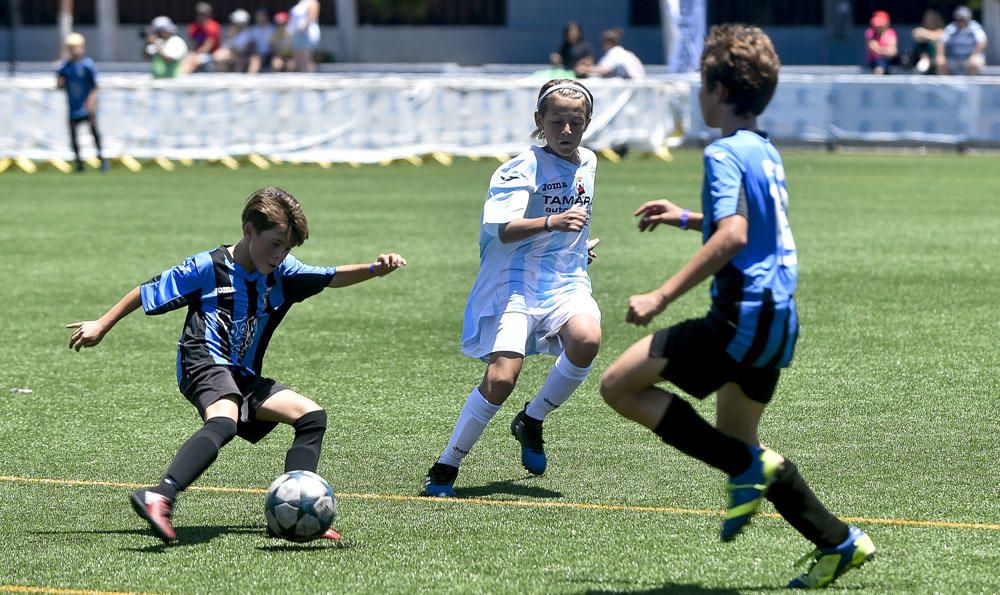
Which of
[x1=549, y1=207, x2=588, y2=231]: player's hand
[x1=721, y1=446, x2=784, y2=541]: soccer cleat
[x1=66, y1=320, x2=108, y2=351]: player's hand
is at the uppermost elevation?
[x1=549, y1=207, x2=588, y2=231]: player's hand

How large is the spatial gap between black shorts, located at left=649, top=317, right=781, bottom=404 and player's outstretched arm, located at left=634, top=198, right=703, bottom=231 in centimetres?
42

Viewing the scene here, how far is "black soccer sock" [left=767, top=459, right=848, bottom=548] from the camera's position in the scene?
16.5 feet

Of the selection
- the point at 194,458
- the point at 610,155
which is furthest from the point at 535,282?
the point at 610,155

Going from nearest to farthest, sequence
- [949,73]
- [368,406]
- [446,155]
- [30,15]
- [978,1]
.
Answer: [368,406], [446,155], [949,73], [978,1], [30,15]

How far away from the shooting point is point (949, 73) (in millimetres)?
30219

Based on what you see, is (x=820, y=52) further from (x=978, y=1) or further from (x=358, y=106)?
(x=358, y=106)

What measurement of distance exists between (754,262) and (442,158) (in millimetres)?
20193

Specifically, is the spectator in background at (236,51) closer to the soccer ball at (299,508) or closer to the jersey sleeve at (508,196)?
the jersey sleeve at (508,196)

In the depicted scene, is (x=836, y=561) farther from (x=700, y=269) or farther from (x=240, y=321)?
(x=240, y=321)

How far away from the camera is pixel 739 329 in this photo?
16.0ft

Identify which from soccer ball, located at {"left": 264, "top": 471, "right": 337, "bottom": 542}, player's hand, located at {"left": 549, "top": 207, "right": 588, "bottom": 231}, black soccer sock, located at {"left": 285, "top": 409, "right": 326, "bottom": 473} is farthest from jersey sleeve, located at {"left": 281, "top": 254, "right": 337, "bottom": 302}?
player's hand, located at {"left": 549, "top": 207, "right": 588, "bottom": 231}

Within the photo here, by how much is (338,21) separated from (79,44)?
21.0 m

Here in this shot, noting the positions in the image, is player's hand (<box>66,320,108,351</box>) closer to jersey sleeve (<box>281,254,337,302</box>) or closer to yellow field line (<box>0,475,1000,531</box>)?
jersey sleeve (<box>281,254,337,302</box>)

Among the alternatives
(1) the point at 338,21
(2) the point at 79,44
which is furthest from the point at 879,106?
(1) the point at 338,21
